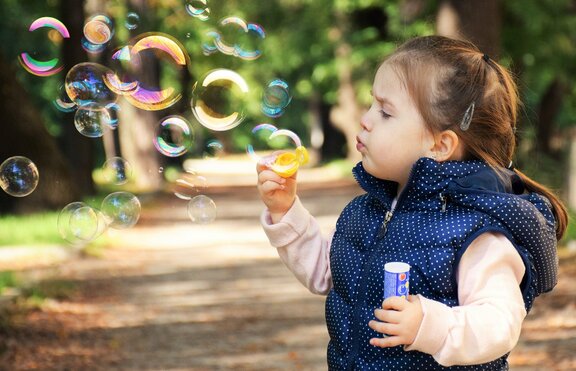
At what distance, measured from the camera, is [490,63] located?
8.55 ft

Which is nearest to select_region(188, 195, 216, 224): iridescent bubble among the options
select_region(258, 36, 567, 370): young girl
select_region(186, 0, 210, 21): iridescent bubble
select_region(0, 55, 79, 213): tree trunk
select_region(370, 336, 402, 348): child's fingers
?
select_region(186, 0, 210, 21): iridescent bubble

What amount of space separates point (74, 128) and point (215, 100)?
11.8 m

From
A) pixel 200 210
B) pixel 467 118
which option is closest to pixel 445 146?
pixel 467 118

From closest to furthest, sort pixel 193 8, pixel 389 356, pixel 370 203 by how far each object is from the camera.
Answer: pixel 389 356 < pixel 370 203 < pixel 193 8

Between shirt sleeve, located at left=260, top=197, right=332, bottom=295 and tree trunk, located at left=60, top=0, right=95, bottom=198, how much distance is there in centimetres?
1228

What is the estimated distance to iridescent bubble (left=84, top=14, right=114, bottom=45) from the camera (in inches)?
203

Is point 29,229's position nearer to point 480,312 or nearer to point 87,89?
point 87,89

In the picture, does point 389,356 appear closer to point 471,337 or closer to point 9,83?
point 471,337

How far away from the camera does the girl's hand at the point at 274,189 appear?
281 centimetres

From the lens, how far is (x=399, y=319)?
2229mm

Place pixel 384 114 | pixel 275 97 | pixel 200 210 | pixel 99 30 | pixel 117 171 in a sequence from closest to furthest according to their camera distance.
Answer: pixel 384 114 → pixel 275 97 → pixel 200 210 → pixel 117 171 → pixel 99 30

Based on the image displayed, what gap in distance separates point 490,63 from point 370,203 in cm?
53

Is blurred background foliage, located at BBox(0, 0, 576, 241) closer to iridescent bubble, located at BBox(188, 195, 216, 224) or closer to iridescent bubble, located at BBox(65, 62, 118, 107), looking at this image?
iridescent bubble, located at BBox(65, 62, 118, 107)

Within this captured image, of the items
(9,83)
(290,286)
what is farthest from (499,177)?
(9,83)
